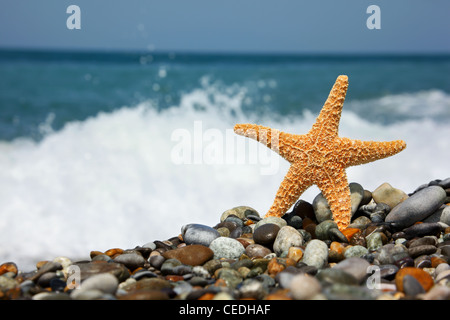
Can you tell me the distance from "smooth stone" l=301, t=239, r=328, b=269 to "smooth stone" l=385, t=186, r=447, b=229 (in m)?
0.98

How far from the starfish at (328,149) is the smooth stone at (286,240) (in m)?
0.72

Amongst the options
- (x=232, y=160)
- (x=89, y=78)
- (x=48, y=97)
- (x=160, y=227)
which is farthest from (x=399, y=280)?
(x=89, y=78)

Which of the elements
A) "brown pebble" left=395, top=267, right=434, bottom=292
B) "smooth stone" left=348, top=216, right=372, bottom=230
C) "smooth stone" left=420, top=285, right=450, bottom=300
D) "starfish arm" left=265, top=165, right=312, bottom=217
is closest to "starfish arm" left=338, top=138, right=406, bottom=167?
"starfish arm" left=265, top=165, right=312, bottom=217

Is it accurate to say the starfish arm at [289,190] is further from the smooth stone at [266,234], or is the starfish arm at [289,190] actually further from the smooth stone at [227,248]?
the smooth stone at [227,248]

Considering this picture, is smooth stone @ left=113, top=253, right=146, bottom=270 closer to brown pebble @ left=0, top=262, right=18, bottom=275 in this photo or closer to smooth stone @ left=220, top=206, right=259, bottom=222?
brown pebble @ left=0, top=262, right=18, bottom=275

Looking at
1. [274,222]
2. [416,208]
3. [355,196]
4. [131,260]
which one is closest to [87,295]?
[131,260]

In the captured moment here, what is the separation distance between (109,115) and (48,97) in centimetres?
346

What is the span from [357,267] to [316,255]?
0.46 meters

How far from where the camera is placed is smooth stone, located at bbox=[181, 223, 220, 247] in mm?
4273

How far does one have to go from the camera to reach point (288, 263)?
3605mm

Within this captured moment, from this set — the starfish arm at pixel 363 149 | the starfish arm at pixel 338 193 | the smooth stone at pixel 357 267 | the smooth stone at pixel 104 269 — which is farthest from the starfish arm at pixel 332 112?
the smooth stone at pixel 104 269

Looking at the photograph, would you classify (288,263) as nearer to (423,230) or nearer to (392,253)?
(392,253)

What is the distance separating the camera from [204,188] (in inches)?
334

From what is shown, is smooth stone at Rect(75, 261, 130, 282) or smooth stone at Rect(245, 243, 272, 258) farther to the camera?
smooth stone at Rect(245, 243, 272, 258)
